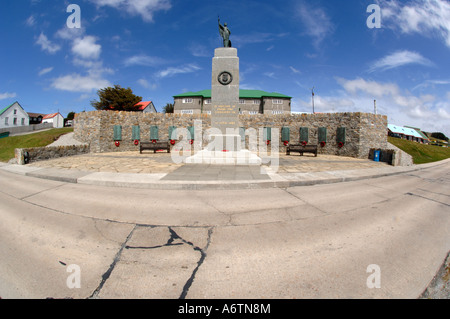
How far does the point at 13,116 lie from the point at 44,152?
7210cm

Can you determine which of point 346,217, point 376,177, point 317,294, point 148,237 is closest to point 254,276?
point 317,294

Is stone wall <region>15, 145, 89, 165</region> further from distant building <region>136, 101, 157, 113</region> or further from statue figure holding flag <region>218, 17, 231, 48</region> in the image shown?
distant building <region>136, 101, 157, 113</region>

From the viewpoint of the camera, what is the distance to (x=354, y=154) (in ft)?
58.5

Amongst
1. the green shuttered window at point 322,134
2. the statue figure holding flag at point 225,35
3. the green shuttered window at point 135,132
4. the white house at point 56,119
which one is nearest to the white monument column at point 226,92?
the statue figure holding flag at point 225,35

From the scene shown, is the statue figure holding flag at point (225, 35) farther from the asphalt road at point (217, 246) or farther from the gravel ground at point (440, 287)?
the gravel ground at point (440, 287)

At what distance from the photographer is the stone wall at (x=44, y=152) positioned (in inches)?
459

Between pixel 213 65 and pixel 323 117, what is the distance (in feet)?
42.7

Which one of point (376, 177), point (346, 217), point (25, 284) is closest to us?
point (25, 284)

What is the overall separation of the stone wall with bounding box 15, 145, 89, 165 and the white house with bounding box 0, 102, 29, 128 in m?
66.5

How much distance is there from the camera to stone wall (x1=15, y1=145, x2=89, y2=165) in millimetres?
11656

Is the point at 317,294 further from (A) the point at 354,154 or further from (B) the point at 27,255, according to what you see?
Answer: (A) the point at 354,154

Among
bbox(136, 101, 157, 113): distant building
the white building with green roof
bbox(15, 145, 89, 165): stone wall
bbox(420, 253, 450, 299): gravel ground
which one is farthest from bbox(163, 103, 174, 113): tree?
bbox(420, 253, 450, 299): gravel ground

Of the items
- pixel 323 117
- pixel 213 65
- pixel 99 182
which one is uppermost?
pixel 213 65

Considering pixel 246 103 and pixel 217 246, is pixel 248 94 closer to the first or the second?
pixel 246 103
